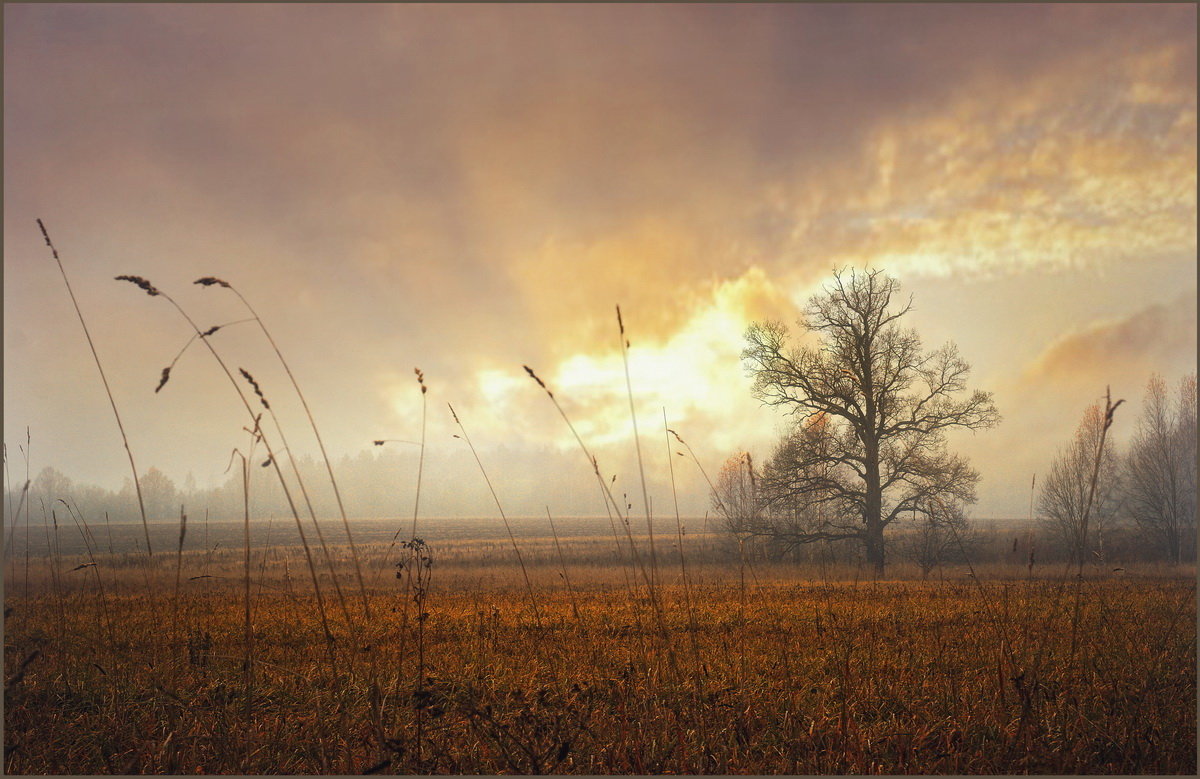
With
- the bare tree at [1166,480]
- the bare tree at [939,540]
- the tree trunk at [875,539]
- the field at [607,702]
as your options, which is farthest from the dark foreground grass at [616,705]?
the bare tree at [1166,480]

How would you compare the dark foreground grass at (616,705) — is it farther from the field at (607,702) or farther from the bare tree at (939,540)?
the bare tree at (939,540)

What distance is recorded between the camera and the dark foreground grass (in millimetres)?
→ 3246

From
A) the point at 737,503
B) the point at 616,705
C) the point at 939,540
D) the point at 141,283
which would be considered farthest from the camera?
the point at 939,540

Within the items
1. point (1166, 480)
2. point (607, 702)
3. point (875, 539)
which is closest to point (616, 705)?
point (607, 702)

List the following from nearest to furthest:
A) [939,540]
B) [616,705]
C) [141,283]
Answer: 1. [141,283]
2. [616,705]
3. [939,540]

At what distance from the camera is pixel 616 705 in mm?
3936

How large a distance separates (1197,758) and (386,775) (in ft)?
13.2

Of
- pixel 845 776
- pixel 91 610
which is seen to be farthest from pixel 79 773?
pixel 91 610

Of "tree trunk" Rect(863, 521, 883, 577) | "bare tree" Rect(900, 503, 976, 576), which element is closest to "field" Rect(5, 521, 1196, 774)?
"bare tree" Rect(900, 503, 976, 576)

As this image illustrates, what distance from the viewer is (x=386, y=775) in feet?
9.83

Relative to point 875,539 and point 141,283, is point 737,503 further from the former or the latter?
point 141,283

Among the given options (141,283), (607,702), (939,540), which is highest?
(141,283)

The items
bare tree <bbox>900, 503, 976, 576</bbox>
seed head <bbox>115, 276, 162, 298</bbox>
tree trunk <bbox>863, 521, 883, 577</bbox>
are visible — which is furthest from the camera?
tree trunk <bbox>863, 521, 883, 577</bbox>

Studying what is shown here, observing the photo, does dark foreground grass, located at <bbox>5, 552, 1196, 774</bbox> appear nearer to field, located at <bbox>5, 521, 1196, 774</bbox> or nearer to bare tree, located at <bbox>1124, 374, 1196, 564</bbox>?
field, located at <bbox>5, 521, 1196, 774</bbox>
